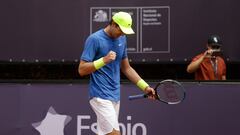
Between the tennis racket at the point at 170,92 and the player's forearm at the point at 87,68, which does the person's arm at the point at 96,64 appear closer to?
the player's forearm at the point at 87,68

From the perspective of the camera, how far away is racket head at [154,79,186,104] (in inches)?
312

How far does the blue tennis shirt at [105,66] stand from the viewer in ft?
25.2

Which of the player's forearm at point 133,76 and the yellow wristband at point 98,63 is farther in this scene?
the player's forearm at point 133,76

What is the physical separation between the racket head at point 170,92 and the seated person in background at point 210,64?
1.48 metres

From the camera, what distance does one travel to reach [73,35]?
991 cm

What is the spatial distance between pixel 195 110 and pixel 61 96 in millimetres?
1656

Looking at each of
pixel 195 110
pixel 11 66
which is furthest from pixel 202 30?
pixel 11 66

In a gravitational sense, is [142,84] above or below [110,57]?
below

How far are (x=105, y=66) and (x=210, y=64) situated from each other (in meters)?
2.20

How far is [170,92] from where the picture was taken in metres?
7.98

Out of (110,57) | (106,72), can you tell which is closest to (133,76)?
(106,72)

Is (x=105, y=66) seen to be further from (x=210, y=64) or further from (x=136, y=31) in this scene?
(x=210, y=64)

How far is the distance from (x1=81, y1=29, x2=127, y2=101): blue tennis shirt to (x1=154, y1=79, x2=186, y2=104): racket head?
462 millimetres

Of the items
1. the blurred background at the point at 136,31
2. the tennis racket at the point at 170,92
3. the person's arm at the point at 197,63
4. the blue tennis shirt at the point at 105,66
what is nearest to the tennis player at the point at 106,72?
the blue tennis shirt at the point at 105,66
